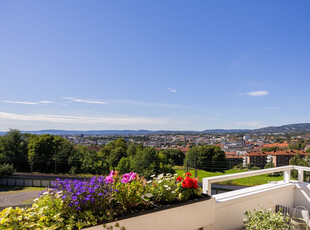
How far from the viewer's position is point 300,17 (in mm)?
8531

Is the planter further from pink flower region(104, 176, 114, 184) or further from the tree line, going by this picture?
the tree line

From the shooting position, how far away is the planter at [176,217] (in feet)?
4.52

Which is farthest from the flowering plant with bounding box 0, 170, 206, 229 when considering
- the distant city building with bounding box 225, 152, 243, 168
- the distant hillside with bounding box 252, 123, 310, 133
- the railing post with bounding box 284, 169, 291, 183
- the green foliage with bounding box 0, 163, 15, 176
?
the distant hillside with bounding box 252, 123, 310, 133

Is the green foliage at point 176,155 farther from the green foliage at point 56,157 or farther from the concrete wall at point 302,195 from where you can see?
the concrete wall at point 302,195

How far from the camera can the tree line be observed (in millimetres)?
25359

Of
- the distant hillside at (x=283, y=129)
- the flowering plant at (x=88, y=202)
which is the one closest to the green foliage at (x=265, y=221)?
the flowering plant at (x=88, y=202)

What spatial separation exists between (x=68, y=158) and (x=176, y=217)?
92.5 feet

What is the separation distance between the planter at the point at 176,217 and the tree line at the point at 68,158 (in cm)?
2291

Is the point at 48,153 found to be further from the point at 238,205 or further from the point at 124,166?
the point at 238,205

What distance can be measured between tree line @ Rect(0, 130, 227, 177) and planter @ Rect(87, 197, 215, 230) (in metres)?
22.9

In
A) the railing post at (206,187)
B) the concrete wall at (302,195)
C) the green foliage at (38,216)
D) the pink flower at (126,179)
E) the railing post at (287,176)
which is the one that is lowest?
the concrete wall at (302,195)

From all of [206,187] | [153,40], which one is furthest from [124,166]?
[206,187]

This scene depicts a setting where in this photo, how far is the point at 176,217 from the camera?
1.59 m

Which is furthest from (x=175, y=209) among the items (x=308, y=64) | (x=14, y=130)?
(x=14, y=130)
